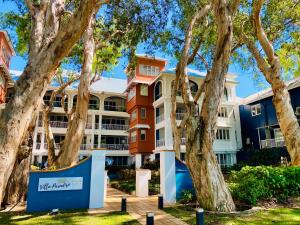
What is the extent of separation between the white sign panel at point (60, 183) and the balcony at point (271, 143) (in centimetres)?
2313

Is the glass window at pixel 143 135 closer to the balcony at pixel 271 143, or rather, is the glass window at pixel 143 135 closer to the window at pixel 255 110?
the window at pixel 255 110

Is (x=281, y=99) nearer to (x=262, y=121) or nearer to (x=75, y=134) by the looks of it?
(x=75, y=134)

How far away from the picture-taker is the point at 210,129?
8.10m

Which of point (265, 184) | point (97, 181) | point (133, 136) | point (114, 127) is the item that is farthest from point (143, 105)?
point (265, 184)

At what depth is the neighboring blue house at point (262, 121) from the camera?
26516mm

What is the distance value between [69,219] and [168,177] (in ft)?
14.8

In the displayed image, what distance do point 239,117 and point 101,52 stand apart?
20946 millimetres

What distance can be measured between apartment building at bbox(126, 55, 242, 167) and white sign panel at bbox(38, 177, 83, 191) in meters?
18.7

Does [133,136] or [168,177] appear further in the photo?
[133,136]

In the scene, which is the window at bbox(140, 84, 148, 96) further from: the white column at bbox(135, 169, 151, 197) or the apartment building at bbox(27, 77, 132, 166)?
the white column at bbox(135, 169, 151, 197)

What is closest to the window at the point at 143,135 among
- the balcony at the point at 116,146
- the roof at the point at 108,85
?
the balcony at the point at 116,146

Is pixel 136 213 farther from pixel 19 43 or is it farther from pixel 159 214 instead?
pixel 19 43

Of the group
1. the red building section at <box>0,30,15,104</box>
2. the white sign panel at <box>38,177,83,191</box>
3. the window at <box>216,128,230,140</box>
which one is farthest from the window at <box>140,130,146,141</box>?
the white sign panel at <box>38,177,83,191</box>

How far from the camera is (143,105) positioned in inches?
1217
